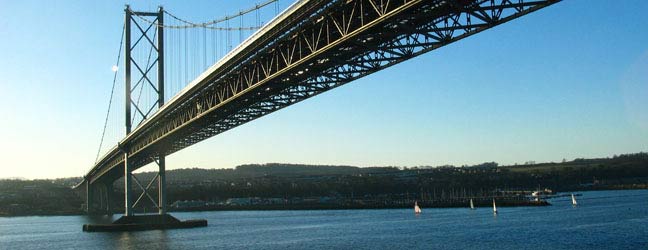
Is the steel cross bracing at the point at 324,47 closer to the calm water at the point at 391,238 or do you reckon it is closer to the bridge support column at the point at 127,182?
the calm water at the point at 391,238

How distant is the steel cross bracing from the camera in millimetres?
25047

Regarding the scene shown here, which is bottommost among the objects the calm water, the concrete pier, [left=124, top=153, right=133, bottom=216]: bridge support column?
the calm water

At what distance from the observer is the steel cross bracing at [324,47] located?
986 inches

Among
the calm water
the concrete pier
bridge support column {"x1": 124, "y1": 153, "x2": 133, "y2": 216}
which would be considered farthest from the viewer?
bridge support column {"x1": 124, "y1": 153, "x2": 133, "y2": 216}

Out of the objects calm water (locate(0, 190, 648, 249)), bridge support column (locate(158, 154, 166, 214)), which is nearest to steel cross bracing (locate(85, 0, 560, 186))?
calm water (locate(0, 190, 648, 249))

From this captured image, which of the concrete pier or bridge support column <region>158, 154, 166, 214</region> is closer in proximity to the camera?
the concrete pier

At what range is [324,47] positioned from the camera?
2852 cm

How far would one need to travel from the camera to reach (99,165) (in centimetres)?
9100

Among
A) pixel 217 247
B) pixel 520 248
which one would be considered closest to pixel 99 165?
pixel 217 247

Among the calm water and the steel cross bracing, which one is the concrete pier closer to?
the calm water

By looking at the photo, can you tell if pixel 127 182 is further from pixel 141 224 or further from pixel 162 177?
pixel 141 224

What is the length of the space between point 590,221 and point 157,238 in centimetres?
4228

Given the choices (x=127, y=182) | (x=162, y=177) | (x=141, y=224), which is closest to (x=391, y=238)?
(x=141, y=224)

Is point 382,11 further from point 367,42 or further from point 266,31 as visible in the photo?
point 266,31
